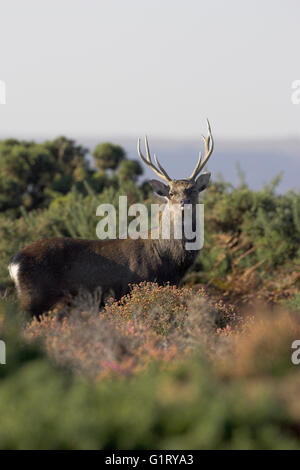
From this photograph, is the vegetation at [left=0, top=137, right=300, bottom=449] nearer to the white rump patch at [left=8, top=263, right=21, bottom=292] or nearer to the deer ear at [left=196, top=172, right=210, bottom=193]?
the white rump patch at [left=8, top=263, right=21, bottom=292]

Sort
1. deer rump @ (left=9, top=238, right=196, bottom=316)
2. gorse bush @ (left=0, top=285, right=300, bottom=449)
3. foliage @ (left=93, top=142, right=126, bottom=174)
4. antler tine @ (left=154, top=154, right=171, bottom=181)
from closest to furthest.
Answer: gorse bush @ (left=0, top=285, right=300, bottom=449), deer rump @ (left=9, top=238, right=196, bottom=316), antler tine @ (left=154, top=154, right=171, bottom=181), foliage @ (left=93, top=142, right=126, bottom=174)

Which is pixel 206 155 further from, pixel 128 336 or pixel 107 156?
pixel 107 156

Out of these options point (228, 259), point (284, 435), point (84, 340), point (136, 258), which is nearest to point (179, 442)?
point (284, 435)

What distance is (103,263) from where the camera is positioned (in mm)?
9156

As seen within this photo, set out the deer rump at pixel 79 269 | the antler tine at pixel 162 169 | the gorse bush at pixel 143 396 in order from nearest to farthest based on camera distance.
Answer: the gorse bush at pixel 143 396, the deer rump at pixel 79 269, the antler tine at pixel 162 169

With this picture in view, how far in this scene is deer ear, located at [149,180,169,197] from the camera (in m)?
9.39

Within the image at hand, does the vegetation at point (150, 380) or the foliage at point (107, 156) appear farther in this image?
the foliage at point (107, 156)

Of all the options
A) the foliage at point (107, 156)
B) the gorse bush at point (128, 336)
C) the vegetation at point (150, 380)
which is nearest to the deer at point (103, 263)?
the vegetation at point (150, 380)

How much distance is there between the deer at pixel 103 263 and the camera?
347 inches

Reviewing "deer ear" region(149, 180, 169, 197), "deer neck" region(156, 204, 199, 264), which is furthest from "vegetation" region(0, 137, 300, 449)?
"deer ear" region(149, 180, 169, 197)

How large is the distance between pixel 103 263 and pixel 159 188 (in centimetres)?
122

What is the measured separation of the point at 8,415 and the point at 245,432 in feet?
4.34

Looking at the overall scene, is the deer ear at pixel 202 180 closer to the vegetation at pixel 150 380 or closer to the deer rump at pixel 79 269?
the deer rump at pixel 79 269

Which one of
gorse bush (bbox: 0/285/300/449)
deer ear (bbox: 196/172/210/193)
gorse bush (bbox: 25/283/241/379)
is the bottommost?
gorse bush (bbox: 0/285/300/449)
